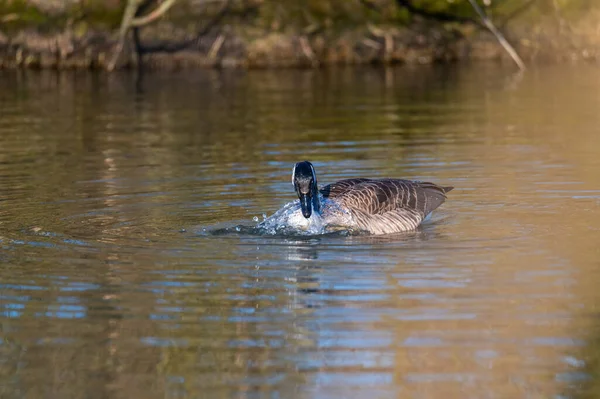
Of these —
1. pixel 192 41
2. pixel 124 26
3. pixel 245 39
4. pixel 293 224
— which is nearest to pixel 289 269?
pixel 293 224

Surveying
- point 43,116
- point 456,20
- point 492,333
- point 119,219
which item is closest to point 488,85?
point 456,20

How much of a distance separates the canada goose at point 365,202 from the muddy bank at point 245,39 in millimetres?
26508

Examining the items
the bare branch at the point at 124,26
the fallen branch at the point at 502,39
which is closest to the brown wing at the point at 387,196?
the fallen branch at the point at 502,39

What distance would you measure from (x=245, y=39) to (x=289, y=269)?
29.7 m

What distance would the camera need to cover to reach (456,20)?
1620 inches

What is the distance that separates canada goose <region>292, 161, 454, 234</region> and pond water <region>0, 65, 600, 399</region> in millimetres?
298

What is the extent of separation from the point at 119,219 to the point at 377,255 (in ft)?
12.1

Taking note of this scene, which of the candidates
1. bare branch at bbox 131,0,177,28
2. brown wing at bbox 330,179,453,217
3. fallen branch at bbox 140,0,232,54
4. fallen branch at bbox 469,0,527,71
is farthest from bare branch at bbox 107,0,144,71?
brown wing at bbox 330,179,453,217

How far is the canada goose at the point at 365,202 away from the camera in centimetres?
1311

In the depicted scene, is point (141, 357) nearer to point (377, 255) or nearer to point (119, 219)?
point (377, 255)

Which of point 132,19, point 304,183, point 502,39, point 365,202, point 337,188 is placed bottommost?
point 365,202

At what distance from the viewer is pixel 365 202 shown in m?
13.6

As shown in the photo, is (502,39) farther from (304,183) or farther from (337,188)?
(304,183)

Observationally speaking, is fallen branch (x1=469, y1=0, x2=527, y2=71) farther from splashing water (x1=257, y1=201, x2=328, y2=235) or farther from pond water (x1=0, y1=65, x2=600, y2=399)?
splashing water (x1=257, y1=201, x2=328, y2=235)
